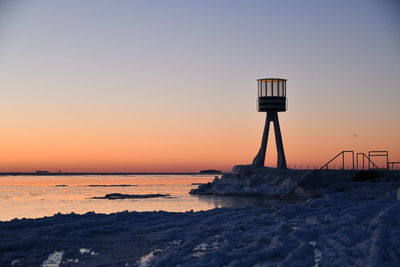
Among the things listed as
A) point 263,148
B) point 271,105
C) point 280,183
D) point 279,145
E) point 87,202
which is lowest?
point 87,202

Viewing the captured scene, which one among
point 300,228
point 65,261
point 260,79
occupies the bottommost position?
point 65,261

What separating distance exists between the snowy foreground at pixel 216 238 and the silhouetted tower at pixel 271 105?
1340 inches

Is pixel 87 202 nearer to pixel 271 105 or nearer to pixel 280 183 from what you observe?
pixel 280 183

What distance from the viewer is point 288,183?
37.1m

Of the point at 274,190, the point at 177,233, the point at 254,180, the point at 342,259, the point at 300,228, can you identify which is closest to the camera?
the point at 342,259

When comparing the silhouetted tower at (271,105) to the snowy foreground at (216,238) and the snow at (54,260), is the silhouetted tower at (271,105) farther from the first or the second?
the snow at (54,260)

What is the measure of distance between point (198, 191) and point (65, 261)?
1367 inches

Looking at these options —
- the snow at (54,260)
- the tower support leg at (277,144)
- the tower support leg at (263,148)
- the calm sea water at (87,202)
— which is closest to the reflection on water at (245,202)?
the calm sea water at (87,202)

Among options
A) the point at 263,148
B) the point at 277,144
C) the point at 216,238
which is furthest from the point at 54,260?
the point at 277,144

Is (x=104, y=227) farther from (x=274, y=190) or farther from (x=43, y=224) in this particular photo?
(x=274, y=190)

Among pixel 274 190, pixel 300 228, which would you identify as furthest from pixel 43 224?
pixel 274 190

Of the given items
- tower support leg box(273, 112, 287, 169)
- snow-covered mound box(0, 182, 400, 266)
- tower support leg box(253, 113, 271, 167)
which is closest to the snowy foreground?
snow-covered mound box(0, 182, 400, 266)

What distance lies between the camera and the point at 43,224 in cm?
1083

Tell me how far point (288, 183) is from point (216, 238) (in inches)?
1152
